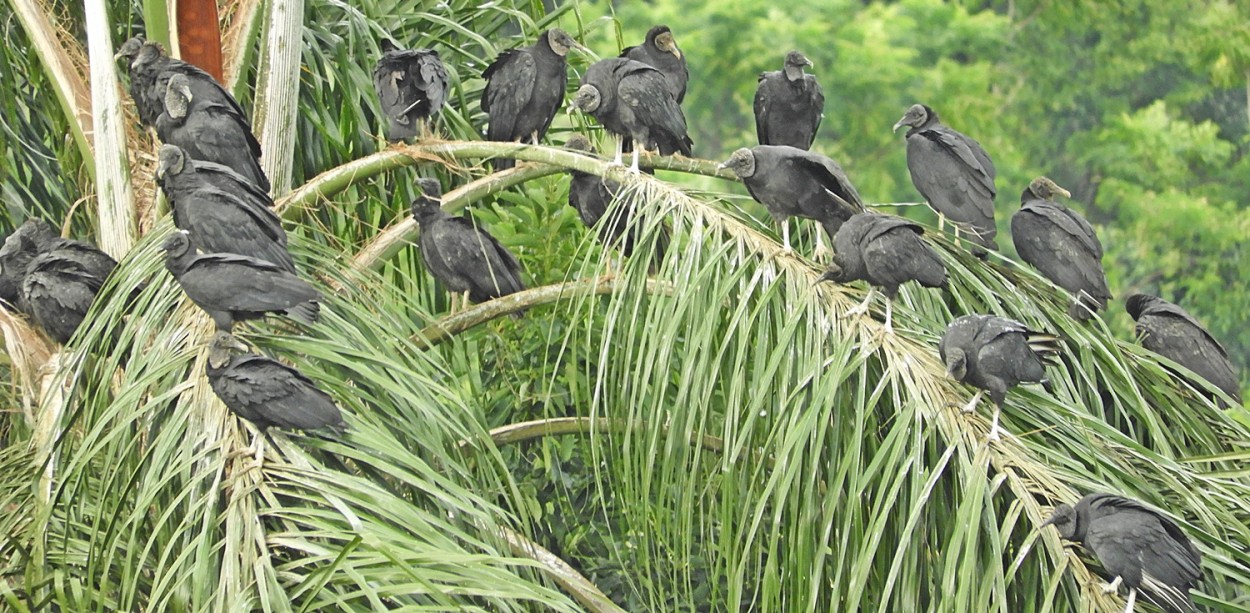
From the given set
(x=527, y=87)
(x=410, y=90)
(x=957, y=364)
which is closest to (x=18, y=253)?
(x=410, y=90)

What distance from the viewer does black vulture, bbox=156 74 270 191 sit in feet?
12.3

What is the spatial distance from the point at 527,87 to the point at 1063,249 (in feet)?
5.73

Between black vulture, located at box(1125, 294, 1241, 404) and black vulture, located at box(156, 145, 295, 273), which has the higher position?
black vulture, located at box(156, 145, 295, 273)

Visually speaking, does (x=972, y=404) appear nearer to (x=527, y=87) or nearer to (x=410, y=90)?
(x=410, y=90)

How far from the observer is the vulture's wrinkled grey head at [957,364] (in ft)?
8.98

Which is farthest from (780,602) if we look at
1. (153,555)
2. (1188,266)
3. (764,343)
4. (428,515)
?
(1188,266)

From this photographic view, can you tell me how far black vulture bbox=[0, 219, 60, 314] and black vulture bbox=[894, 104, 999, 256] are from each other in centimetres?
250

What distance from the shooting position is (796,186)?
3572mm

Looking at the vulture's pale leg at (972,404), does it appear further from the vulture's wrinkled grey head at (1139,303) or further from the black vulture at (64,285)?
the black vulture at (64,285)

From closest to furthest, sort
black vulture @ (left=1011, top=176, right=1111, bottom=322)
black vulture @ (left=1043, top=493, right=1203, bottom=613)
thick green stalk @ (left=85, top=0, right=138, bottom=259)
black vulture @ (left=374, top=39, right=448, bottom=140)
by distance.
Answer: black vulture @ (left=1043, top=493, right=1203, bottom=613) < thick green stalk @ (left=85, top=0, right=138, bottom=259) < black vulture @ (left=1011, top=176, right=1111, bottom=322) < black vulture @ (left=374, top=39, right=448, bottom=140)

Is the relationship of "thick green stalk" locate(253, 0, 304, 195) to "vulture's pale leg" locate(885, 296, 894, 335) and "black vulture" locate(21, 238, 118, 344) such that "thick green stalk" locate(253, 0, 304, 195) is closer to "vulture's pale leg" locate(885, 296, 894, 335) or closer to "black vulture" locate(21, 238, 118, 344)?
"black vulture" locate(21, 238, 118, 344)

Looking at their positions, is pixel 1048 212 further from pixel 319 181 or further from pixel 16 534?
pixel 16 534

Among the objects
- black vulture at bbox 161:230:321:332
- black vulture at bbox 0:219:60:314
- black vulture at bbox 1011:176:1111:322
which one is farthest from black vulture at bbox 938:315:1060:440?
black vulture at bbox 0:219:60:314

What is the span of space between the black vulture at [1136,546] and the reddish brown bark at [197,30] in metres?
2.68
